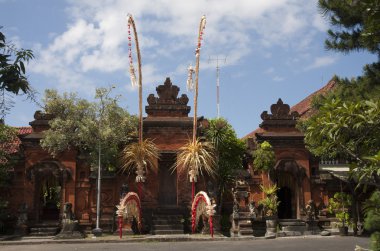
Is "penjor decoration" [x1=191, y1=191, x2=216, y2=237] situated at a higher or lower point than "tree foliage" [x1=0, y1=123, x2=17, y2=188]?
lower

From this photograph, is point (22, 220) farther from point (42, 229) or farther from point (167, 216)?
point (167, 216)

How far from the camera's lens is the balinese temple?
68.0 feet

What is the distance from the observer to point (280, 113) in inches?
914

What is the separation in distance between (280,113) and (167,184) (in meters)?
7.07

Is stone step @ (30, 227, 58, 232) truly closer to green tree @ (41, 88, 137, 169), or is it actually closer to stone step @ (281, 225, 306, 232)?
green tree @ (41, 88, 137, 169)

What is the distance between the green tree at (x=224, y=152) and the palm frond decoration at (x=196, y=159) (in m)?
0.63

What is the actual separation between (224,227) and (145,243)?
512 cm

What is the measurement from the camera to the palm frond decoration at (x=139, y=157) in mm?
20094

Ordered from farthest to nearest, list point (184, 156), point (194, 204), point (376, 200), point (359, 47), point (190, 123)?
point (190, 123), point (184, 156), point (194, 204), point (359, 47), point (376, 200)

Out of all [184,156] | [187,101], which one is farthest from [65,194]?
[187,101]

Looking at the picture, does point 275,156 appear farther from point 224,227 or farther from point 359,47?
point 359,47

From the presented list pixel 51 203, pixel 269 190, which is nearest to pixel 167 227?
pixel 269 190

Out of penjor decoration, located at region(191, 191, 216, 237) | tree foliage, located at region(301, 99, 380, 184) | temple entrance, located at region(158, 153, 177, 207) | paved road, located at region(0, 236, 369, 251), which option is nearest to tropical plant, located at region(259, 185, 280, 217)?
penjor decoration, located at region(191, 191, 216, 237)

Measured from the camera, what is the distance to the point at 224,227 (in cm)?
2053
